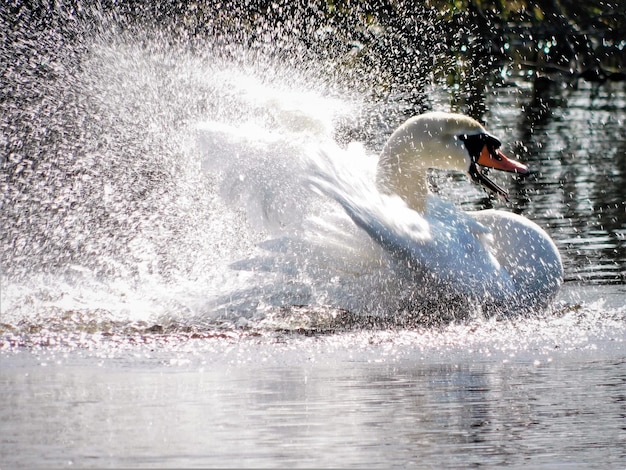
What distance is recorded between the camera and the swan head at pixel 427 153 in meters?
8.42

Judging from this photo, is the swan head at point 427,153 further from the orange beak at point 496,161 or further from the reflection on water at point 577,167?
the reflection on water at point 577,167

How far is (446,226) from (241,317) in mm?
1400

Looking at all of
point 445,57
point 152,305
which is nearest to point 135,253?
point 152,305

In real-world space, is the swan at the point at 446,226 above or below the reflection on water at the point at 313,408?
above

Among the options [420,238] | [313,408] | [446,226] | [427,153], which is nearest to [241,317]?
[420,238]

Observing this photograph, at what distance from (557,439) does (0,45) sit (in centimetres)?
1260

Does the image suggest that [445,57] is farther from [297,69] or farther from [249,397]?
[249,397]

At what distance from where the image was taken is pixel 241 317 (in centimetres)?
698

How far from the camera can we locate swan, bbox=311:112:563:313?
283 inches

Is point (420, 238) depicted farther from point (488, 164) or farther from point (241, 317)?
point (488, 164)

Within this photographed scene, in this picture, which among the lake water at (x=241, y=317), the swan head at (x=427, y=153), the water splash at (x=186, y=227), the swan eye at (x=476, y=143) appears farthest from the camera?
the swan eye at (x=476, y=143)

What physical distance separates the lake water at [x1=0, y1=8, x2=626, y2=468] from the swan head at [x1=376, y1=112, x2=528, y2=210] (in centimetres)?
42

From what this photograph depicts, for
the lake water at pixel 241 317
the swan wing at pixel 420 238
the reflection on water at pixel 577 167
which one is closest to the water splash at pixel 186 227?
the lake water at pixel 241 317

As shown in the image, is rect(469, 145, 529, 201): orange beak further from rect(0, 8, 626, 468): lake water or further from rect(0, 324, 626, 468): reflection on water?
rect(0, 324, 626, 468): reflection on water
